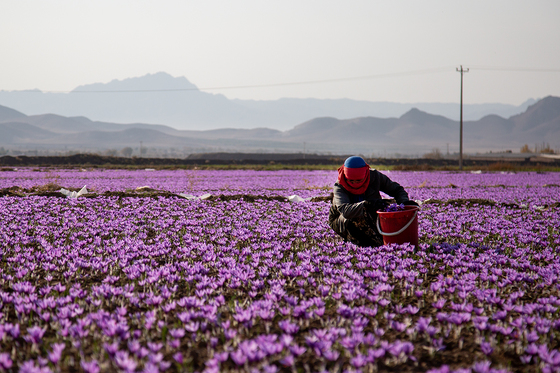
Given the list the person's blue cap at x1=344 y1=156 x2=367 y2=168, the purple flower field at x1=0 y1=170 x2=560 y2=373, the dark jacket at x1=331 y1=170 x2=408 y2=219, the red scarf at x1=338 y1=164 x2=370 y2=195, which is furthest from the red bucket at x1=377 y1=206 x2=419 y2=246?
the person's blue cap at x1=344 y1=156 x2=367 y2=168

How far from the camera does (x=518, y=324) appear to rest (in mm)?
4098

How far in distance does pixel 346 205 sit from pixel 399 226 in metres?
0.93

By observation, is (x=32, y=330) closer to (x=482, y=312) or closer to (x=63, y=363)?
(x=63, y=363)

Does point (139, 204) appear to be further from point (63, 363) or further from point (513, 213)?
point (513, 213)

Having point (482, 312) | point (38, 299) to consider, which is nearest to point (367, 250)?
point (482, 312)

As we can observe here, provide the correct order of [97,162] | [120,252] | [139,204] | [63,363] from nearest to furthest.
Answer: [63,363] → [120,252] → [139,204] → [97,162]

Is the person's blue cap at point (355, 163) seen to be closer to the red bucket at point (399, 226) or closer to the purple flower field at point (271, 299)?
the red bucket at point (399, 226)

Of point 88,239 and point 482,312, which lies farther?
point 88,239

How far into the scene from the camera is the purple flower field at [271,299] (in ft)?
11.7

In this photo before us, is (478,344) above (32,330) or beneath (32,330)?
beneath

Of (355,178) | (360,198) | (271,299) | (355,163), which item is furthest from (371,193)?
(271,299)

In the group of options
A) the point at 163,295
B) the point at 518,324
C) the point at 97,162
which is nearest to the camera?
the point at 518,324

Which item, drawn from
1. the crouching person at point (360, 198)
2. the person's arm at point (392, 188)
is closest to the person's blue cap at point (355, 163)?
the crouching person at point (360, 198)

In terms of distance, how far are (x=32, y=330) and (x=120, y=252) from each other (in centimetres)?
317
